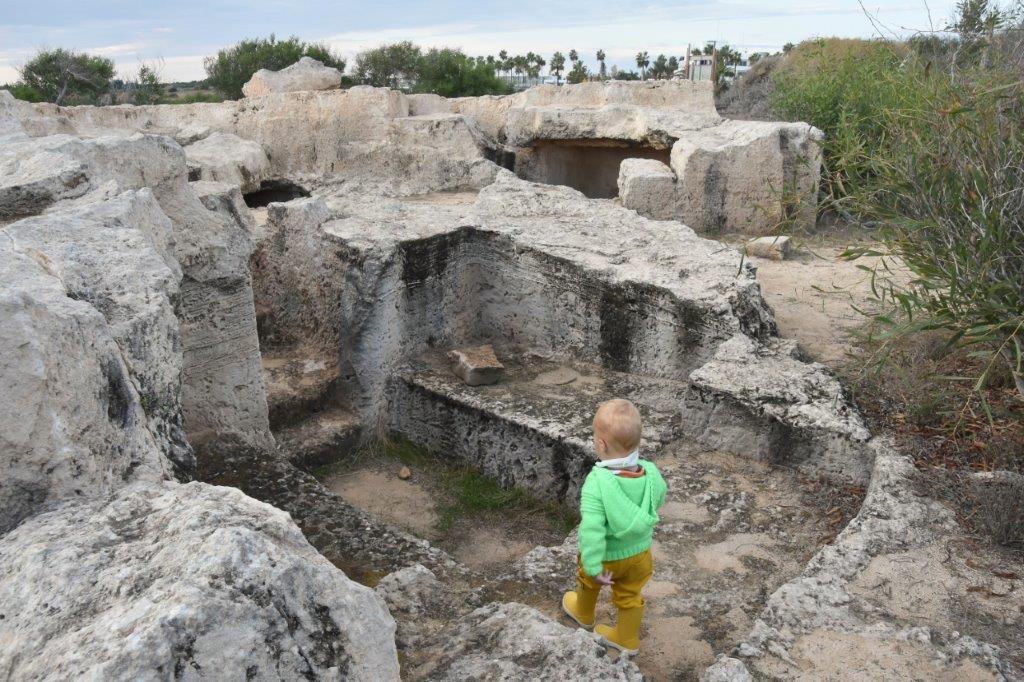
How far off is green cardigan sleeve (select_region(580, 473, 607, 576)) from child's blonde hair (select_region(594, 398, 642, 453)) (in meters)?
0.14

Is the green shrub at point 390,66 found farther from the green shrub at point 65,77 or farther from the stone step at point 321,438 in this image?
the stone step at point 321,438

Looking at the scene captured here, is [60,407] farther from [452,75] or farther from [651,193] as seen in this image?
[452,75]

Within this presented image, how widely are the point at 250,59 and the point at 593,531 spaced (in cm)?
2852

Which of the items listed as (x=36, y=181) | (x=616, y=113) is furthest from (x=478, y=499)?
(x=616, y=113)

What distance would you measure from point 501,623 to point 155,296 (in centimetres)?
135

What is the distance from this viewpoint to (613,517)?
2.45 m

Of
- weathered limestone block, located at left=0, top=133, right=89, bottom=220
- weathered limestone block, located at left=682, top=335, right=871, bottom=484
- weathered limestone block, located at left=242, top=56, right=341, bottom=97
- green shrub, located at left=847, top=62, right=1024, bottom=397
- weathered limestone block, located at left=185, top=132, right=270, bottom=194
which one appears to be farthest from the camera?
weathered limestone block, located at left=242, top=56, right=341, bottom=97

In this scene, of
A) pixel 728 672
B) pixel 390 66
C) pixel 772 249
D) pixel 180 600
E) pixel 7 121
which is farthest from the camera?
pixel 390 66

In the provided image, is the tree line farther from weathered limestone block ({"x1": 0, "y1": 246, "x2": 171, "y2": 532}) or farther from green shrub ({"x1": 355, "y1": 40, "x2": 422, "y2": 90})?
weathered limestone block ({"x1": 0, "y1": 246, "x2": 171, "y2": 532})

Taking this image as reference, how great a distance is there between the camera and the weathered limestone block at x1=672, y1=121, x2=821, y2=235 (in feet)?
26.7

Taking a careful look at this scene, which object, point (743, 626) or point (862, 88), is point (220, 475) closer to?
point (743, 626)

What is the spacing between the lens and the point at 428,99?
10242 millimetres

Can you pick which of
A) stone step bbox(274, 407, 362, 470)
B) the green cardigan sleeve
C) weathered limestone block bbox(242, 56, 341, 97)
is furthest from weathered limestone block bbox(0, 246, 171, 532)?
weathered limestone block bbox(242, 56, 341, 97)

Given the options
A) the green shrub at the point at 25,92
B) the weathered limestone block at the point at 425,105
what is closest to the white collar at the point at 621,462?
the weathered limestone block at the point at 425,105
